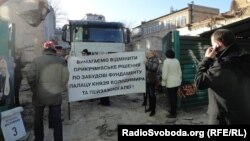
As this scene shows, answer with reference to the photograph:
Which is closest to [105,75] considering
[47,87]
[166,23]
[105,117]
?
[105,117]

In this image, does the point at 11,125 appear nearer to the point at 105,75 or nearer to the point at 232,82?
the point at 105,75

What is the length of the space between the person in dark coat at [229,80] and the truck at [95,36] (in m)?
9.23

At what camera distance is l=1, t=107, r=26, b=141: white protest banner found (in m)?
6.24

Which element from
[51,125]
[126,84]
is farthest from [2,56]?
[126,84]

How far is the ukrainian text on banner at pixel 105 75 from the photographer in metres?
9.38

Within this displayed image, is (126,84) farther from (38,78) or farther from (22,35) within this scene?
(22,35)

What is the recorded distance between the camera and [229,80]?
384 centimetres

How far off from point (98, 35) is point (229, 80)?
10.0 m

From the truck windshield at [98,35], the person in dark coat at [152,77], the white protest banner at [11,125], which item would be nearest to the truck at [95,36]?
the truck windshield at [98,35]

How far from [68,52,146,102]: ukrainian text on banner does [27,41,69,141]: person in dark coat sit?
2.55m

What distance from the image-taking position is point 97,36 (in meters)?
13.5

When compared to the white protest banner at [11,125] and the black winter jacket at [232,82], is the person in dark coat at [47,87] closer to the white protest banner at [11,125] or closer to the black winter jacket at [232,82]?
the white protest banner at [11,125]

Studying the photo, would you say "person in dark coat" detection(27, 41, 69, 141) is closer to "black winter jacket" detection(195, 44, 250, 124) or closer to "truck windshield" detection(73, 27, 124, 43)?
"black winter jacket" detection(195, 44, 250, 124)

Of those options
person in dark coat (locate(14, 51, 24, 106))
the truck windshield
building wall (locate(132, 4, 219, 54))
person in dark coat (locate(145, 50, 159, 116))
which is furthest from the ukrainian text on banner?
building wall (locate(132, 4, 219, 54))
